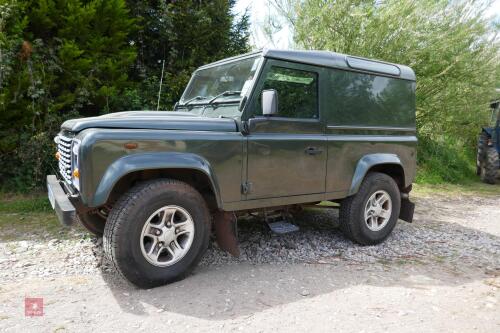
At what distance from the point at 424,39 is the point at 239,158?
677 centimetres

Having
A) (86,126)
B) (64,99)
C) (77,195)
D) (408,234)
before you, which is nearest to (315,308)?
(77,195)

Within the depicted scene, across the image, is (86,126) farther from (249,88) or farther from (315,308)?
(315,308)

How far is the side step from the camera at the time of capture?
3.94 metres

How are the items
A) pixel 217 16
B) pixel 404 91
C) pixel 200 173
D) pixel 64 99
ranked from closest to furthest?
1. pixel 200 173
2. pixel 404 91
3. pixel 64 99
4. pixel 217 16

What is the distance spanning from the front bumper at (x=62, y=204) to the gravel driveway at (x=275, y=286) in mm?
635

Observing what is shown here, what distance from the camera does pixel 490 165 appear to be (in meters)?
9.68

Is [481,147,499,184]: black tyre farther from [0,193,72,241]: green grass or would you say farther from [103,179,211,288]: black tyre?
[0,193,72,241]: green grass

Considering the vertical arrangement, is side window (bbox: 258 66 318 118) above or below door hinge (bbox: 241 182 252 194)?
above

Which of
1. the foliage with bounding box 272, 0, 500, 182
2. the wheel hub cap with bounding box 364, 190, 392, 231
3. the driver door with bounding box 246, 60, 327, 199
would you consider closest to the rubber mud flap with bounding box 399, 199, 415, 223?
the wheel hub cap with bounding box 364, 190, 392, 231

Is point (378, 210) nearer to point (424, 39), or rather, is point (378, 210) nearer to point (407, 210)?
point (407, 210)

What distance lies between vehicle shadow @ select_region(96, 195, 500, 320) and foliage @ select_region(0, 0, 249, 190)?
3.67 meters

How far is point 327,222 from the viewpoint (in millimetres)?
5406

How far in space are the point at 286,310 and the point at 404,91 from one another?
10.5 ft

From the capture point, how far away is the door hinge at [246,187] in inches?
137
